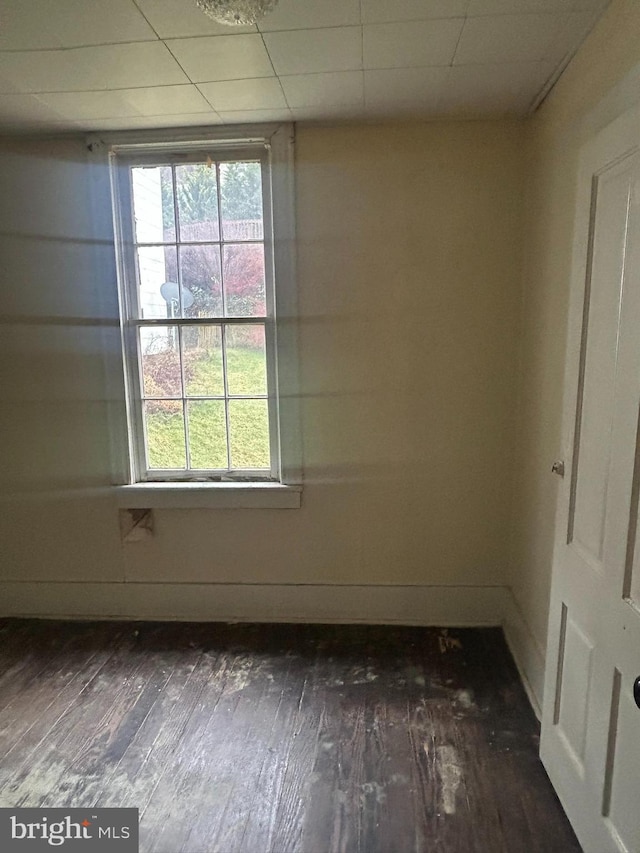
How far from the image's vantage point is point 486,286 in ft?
8.36

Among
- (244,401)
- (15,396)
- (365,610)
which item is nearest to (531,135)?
(244,401)

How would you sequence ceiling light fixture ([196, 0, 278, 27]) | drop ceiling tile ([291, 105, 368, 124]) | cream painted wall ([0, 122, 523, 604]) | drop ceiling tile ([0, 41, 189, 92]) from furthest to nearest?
cream painted wall ([0, 122, 523, 604])
drop ceiling tile ([291, 105, 368, 124])
drop ceiling tile ([0, 41, 189, 92])
ceiling light fixture ([196, 0, 278, 27])

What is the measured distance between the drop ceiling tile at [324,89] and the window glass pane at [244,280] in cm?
69

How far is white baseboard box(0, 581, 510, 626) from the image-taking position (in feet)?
9.12

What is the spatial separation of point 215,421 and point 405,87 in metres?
1.76

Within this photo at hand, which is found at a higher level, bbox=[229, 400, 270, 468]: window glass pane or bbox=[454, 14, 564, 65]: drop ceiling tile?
bbox=[454, 14, 564, 65]: drop ceiling tile

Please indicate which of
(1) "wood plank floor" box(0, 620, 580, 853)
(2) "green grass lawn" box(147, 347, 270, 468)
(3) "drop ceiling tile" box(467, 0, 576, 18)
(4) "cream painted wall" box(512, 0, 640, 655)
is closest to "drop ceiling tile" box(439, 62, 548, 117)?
(4) "cream painted wall" box(512, 0, 640, 655)

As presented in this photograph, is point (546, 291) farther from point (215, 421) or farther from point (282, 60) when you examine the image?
point (215, 421)

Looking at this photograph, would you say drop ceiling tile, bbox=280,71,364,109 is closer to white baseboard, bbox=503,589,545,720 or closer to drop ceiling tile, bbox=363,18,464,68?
drop ceiling tile, bbox=363,18,464,68

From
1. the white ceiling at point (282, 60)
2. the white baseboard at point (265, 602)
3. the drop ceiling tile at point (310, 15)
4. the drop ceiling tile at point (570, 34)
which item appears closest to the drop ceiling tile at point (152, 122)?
the white ceiling at point (282, 60)

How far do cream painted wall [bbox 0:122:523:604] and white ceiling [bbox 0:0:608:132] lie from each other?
0.88 feet

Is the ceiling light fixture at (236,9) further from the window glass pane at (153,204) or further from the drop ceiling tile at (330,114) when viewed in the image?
the window glass pane at (153,204)

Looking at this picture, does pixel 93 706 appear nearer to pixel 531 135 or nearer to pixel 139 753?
pixel 139 753

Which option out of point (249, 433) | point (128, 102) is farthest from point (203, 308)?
point (128, 102)
